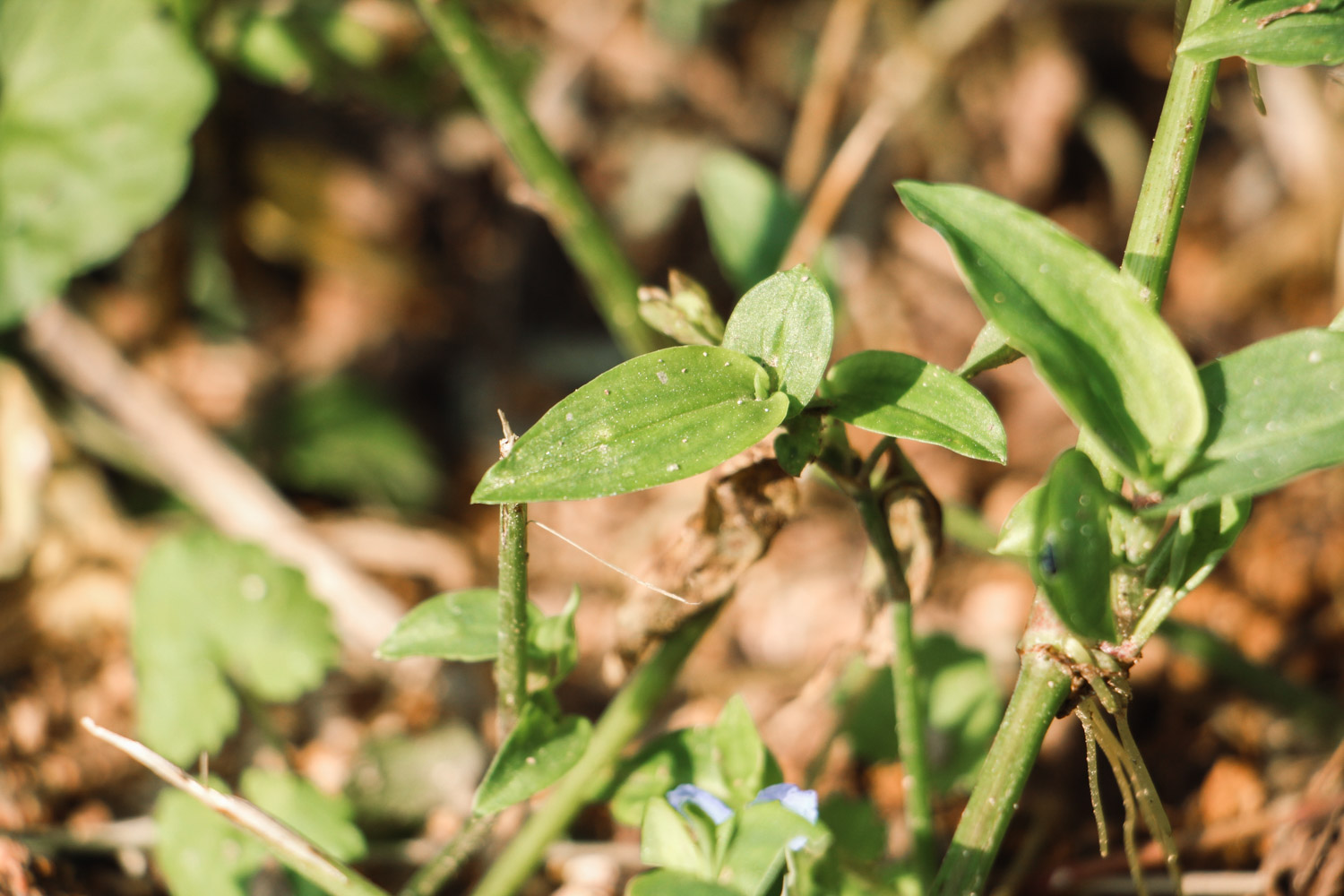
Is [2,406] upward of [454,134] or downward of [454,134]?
downward

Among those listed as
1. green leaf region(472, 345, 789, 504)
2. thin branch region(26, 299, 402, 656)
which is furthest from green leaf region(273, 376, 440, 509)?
green leaf region(472, 345, 789, 504)

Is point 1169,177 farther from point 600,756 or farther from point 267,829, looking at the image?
point 267,829

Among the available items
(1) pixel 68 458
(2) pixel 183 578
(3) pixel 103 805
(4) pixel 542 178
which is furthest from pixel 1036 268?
(1) pixel 68 458

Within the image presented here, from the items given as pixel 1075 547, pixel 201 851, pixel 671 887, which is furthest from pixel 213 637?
pixel 1075 547

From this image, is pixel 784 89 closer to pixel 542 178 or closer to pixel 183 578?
pixel 542 178

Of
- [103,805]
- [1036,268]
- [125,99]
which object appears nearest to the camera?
[1036,268]

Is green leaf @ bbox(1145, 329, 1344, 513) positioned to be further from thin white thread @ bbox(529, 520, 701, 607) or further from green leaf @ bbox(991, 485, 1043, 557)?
thin white thread @ bbox(529, 520, 701, 607)
